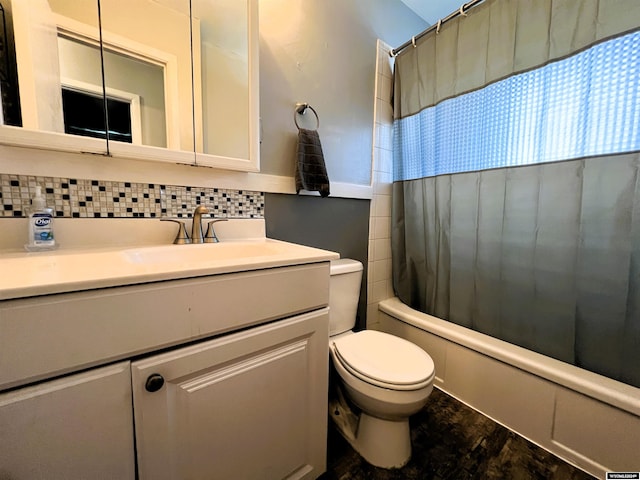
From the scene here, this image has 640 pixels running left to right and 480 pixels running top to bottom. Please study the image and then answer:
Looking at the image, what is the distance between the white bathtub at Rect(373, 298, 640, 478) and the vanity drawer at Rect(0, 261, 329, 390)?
3.59 feet

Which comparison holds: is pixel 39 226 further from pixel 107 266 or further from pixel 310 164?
pixel 310 164

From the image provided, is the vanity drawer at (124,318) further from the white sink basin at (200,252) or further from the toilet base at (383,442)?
the toilet base at (383,442)

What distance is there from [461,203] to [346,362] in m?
1.00

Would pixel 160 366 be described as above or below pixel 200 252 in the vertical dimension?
below

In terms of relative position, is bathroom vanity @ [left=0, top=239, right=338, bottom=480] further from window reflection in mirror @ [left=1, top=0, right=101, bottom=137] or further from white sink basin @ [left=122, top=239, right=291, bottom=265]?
window reflection in mirror @ [left=1, top=0, right=101, bottom=137]

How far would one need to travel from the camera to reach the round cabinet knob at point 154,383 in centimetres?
55

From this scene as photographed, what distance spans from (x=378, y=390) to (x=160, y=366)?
2.32ft

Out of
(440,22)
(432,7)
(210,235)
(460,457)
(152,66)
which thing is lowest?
(460,457)

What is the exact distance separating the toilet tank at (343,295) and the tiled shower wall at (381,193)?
0.39m

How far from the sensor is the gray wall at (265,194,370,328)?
4.23 feet

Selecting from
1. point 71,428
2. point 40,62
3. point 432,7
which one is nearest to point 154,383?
point 71,428

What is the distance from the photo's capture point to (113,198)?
0.90 metres

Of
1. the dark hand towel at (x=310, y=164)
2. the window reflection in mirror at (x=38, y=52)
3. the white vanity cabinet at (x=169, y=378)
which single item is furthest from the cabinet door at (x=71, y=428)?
the dark hand towel at (x=310, y=164)

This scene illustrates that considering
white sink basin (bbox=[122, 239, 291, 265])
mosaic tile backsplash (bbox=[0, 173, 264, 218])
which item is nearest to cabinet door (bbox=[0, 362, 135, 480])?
white sink basin (bbox=[122, 239, 291, 265])
